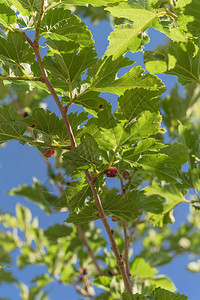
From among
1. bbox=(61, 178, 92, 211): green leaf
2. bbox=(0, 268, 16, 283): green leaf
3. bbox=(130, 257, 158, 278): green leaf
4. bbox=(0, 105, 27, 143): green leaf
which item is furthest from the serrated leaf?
bbox=(0, 268, 16, 283): green leaf

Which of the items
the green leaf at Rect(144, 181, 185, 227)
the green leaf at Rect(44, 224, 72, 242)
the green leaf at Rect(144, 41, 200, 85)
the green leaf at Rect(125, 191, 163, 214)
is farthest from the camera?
the green leaf at Rect(44, 224, 72, 242)

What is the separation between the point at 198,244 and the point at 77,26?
213 centimetres

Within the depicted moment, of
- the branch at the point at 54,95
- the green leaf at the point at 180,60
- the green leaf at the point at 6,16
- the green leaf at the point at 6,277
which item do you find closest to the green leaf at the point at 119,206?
the branch at the point at 54,95

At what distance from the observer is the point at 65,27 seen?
1.99 feet

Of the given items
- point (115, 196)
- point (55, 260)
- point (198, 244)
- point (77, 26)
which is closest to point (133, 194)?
point (115, 196)

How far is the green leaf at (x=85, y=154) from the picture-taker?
1.66ft

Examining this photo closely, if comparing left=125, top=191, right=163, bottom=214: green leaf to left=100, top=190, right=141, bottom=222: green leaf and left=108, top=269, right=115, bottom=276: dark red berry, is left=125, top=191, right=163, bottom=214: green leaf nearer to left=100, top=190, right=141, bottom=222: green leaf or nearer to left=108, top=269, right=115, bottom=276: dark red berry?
left=100, top=190, right=141, bottom=222: green leaf

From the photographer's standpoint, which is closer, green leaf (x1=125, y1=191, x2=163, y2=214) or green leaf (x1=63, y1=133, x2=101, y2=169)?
green leaf (x1=63, y1=133, x2=101, y2=169)

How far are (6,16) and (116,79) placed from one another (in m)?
0.23

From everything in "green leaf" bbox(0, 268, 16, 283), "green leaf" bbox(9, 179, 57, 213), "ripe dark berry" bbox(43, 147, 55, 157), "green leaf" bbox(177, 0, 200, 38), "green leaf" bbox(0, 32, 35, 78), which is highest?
"green leaf" bbox(9, 179, 57, 213)

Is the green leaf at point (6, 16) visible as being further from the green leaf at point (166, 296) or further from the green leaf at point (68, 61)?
the green leaf at point (166, 296)

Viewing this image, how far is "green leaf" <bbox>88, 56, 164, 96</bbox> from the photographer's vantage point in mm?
559

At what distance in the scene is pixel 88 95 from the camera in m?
0.61

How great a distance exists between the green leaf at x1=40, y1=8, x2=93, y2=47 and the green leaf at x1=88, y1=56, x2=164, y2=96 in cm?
6
